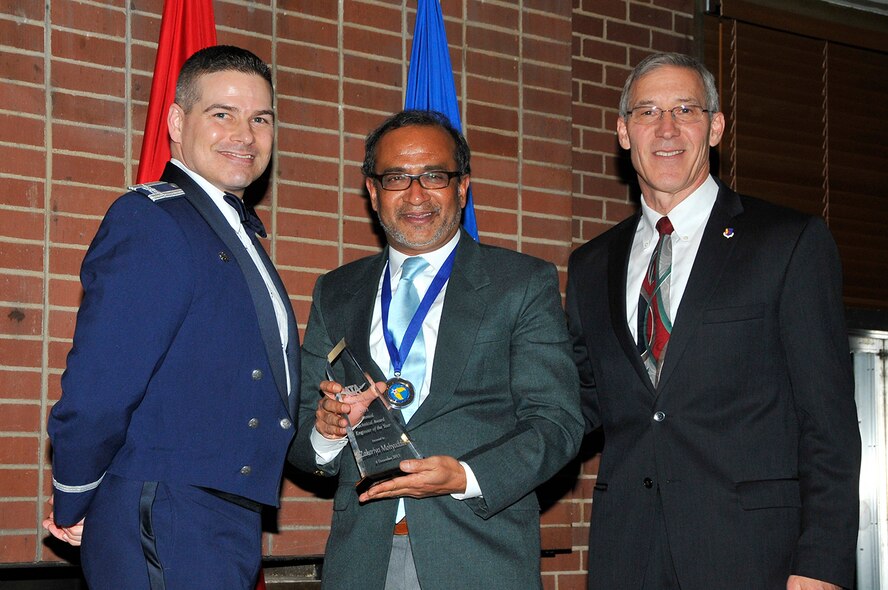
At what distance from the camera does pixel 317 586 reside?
13.9 ft

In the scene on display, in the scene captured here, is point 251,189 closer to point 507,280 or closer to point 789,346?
point 507,280

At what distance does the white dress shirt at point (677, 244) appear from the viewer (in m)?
2.93

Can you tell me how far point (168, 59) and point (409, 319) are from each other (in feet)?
4.41

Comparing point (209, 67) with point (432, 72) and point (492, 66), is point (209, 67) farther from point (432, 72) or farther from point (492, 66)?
point (492, 66)

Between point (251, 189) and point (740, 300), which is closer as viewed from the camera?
point (740, 300)

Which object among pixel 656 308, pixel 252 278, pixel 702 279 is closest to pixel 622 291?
pixel 656 308

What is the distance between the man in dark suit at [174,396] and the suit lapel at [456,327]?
0.39m

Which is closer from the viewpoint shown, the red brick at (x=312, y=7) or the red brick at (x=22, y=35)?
the red brick at (x=22, y=35)

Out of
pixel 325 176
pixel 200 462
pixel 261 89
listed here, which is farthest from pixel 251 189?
pixel 200 462

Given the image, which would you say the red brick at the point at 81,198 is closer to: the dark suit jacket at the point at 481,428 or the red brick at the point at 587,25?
the dark suit jacket at the point at 481,428

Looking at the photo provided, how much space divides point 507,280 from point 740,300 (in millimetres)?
680

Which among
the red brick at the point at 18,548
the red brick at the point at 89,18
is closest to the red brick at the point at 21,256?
the red brick at the point at 89,18

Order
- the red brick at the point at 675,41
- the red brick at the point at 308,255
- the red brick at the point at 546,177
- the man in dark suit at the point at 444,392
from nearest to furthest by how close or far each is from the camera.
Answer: the man in dark suit at the point at 444,392 < the red brick at the point at 308,255 < the red brick at the point at 546,177 < the red brick at the point at 675,41

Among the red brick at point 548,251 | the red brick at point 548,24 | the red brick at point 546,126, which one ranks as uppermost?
the red brick at point 548,24
